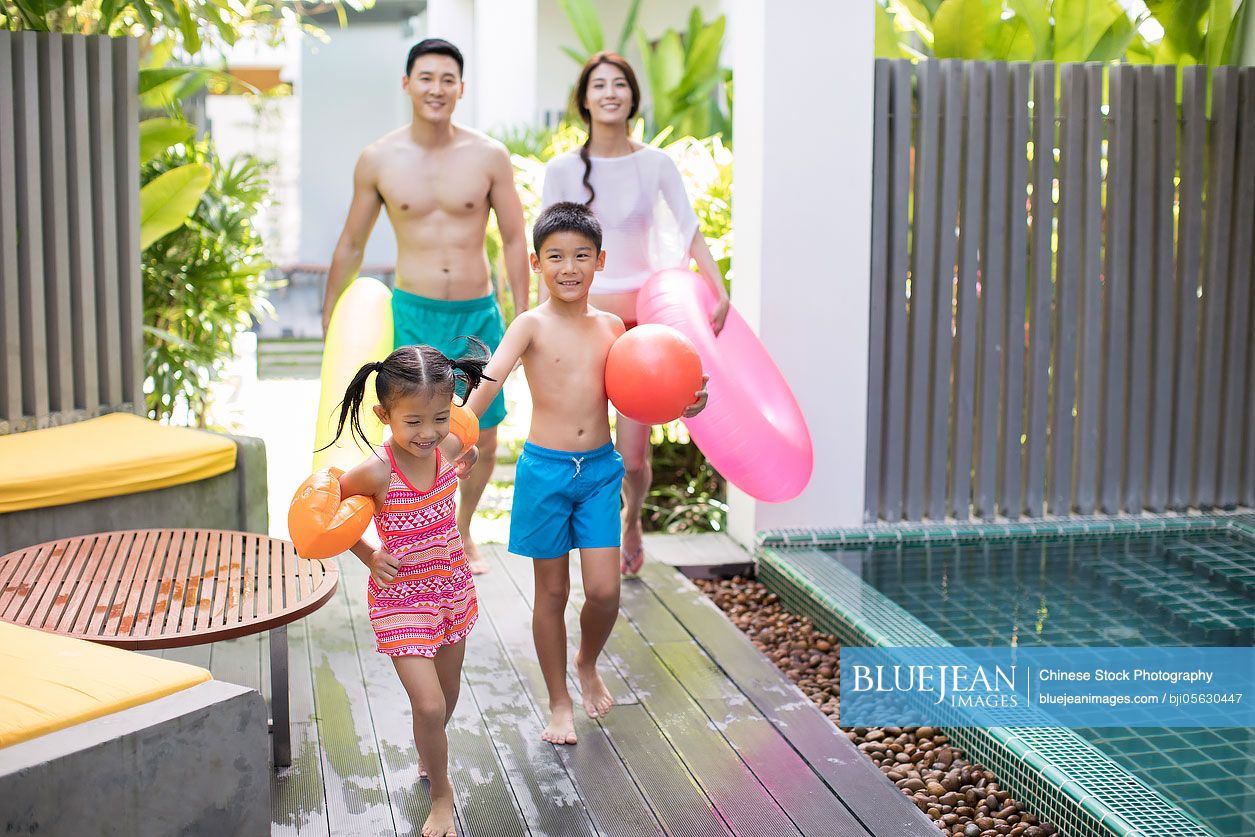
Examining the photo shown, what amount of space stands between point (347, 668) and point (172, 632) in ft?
4.25

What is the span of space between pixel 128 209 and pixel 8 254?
0.50 m

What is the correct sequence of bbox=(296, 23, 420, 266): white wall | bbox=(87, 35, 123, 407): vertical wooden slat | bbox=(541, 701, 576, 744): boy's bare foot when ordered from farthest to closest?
bbox=(296, 23, 420, 266): white wall
bbox=(87, 35, 123, 407): vertical wooden slat
bbox=(541, 701, 576, 744): boy's bare foot

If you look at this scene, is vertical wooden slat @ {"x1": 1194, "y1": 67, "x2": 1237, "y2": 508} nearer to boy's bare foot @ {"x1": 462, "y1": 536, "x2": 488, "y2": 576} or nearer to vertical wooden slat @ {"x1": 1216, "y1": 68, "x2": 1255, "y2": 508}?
vertical wooden slat @ {"x1": 1216, "y1": 68, "x2": 1255, "y2": 508}

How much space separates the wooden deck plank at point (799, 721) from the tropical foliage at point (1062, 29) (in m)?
2.87

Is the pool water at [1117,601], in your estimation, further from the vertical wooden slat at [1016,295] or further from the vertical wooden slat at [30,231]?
the vertical wooden slat at [30,231]

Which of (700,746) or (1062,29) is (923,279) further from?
(700,746)

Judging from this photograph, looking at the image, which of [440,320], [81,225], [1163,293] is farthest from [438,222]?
[1163,293]

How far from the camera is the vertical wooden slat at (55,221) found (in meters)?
4.99

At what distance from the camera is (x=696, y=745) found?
3633mm

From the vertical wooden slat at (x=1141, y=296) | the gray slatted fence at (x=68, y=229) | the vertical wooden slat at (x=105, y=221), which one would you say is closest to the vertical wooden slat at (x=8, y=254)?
the gray slatted fence at (x=68, y=229)

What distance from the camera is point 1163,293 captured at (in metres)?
6.11

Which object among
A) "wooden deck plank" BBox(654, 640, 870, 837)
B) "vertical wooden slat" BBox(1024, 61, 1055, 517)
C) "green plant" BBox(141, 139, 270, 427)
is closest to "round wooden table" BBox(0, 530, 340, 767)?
"wooden deck plank" BBox(654, 640, 870, 837)

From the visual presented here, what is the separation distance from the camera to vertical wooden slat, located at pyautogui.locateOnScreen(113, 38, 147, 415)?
516 centimetres

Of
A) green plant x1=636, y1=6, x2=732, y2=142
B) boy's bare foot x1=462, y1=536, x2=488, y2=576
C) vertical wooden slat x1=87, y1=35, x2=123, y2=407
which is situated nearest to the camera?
vertical wooden slat x1=87, y1=35, x2=123, y2=407
